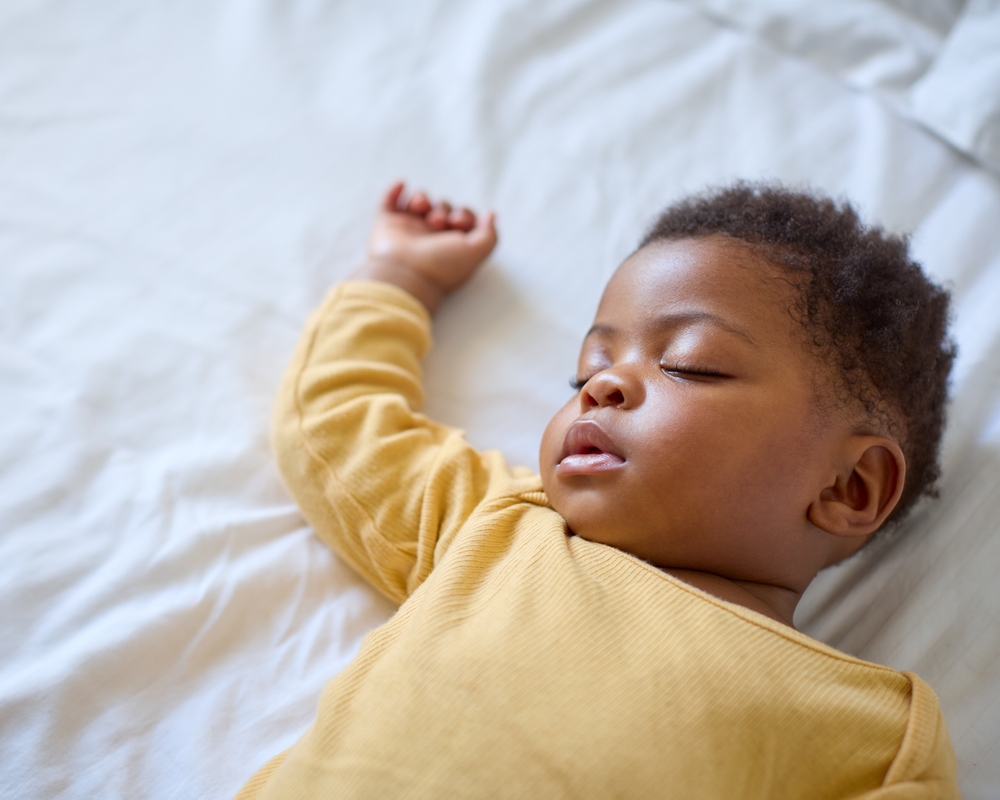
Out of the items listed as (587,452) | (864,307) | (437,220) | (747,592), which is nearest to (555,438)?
(587,452)

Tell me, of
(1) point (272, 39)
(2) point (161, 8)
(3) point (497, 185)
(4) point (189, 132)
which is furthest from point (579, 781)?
(2) point (161, 8)

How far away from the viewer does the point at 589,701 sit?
2.65 feet

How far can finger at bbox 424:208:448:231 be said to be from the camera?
139 centimetres

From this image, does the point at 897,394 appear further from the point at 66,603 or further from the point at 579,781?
the point at 66,603

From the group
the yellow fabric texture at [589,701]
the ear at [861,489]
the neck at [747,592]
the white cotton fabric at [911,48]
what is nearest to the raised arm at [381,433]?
the yellow fabric texture at [589,701]

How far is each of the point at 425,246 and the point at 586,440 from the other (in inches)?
20.8

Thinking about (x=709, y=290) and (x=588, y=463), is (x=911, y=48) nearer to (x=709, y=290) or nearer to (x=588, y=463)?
(x=709, y=290)

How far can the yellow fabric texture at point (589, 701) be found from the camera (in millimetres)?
788

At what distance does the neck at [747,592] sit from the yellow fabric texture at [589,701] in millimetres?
67

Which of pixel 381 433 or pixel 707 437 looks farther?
pixel 381 433

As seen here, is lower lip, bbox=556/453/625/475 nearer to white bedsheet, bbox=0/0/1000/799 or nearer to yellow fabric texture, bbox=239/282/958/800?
yellow fabric texture, bbox=239/282/958/800

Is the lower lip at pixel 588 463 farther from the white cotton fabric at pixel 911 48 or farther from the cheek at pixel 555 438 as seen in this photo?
the white cotton fabric at pixel 911 48

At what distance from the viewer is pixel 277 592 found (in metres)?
1.08

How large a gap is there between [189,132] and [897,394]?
47.6 inches
